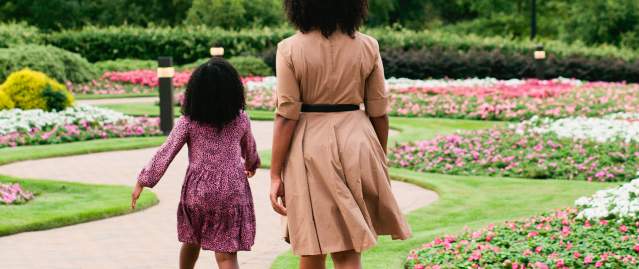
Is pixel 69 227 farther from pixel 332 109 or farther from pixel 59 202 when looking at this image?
pixel 332 109

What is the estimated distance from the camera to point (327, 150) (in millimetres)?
4395

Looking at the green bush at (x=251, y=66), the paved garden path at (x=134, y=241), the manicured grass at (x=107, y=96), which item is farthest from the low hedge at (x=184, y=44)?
the paved garden path at (x=134, y=241)

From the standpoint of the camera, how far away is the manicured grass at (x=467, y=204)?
6.70 m

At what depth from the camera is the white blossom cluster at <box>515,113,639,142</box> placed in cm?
1235

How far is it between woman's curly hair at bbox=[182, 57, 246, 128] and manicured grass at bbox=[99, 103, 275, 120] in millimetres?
12200

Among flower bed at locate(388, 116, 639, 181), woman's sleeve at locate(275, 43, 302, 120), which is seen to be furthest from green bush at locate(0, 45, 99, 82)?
woman's sleeve at locate(275, 43, 302, 120)

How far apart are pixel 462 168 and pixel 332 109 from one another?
269 inches

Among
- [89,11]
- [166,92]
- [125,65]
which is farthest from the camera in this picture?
[89,11]

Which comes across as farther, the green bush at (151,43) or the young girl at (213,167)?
the green bush at (151,43)

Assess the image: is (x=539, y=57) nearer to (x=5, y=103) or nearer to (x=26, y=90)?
(x=26, y=90)

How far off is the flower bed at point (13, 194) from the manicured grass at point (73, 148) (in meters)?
2.50

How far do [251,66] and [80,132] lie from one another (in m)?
14.0

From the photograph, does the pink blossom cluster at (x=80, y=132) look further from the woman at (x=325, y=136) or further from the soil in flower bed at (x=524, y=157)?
the woman at (x=325, y=136)

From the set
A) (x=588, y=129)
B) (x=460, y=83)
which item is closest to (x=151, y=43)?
(x=460, y=83)
